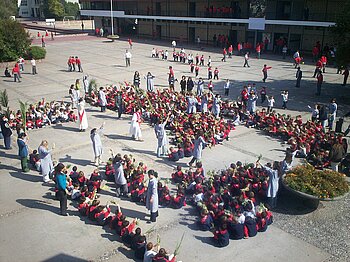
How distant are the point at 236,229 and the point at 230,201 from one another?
1.10 m

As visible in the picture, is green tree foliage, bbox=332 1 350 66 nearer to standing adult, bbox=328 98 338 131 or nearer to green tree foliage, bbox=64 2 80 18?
standing adult, bbox=328 98 338 131

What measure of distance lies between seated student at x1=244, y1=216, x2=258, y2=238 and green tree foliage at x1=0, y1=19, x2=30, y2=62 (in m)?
30.1

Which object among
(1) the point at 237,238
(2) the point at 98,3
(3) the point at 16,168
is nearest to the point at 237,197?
(1) the point at 237,238

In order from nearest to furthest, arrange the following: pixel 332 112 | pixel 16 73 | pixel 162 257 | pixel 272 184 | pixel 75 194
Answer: pixel 162 257, pixel 272 184, pixel 75 194, pixel 332 112, pixel 16 73

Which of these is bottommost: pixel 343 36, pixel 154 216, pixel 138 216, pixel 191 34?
pixel 138 216

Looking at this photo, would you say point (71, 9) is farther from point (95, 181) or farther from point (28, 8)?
point (95, 181)

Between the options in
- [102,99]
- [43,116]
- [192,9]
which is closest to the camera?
[43,116]

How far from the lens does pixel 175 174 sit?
1159 centimetres

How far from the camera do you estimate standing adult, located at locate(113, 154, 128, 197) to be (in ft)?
34.8

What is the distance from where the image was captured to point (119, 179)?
10664 mm

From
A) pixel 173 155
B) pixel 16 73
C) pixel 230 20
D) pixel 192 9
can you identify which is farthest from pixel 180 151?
pixel 192 9

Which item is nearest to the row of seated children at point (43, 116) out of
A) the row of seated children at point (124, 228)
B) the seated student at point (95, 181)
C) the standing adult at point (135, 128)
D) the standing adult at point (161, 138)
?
the standing adult at point (135, 128)

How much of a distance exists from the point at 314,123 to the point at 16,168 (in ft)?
40.4

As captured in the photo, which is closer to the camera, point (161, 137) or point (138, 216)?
point (138, 216)
